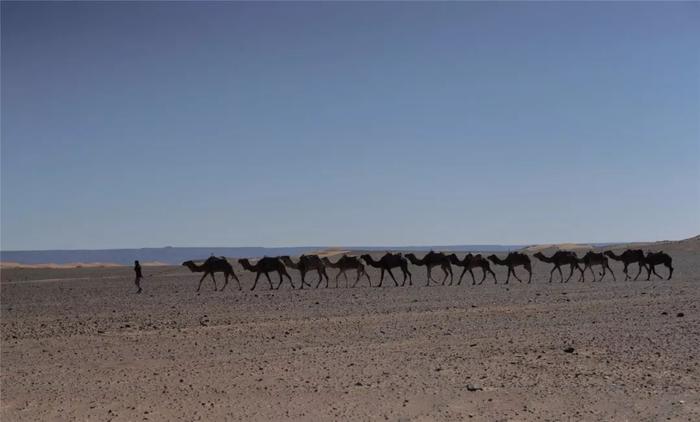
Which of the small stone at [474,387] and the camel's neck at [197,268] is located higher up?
the camel's neck at [197,268]

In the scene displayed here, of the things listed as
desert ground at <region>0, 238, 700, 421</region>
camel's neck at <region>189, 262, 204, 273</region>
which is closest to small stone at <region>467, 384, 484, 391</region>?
desert ground at <region>0, 238, 700, 421</region>

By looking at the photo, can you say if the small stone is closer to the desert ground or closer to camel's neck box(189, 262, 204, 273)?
the desert ground

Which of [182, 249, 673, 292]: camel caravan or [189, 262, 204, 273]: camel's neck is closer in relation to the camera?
[182, 249, 673, 292]: camel caravan

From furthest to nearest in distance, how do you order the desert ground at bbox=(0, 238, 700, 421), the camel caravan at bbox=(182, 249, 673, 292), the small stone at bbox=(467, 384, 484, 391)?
1. the camel caravan at bbox=(182, 249, 673, 292)
2. the small stone at bbox=(467, 384, 484, 391)
3. the desert ground at bbox=(0, 238, 700, 421)

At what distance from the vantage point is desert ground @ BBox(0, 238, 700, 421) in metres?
10.5

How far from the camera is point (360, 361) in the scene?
1341 centimetres

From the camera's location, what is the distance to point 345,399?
35.6ft

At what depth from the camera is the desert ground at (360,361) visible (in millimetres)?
10523

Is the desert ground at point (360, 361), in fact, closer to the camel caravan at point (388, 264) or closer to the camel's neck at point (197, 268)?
the camel caravan at point (388, 264)

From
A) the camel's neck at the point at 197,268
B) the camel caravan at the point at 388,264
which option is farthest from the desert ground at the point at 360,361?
the camel's neck at the point at 197,268

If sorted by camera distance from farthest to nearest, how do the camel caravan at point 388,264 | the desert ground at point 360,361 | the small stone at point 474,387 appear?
1. the camel caravan at point 388,264
2. the small stone at point 474,387
3. the desert ground at point 360,361

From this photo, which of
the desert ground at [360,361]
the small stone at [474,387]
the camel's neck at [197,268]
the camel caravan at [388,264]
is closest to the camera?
the desert ground at [360,361]

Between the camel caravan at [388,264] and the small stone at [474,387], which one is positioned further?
the camel caravan at [388,264]

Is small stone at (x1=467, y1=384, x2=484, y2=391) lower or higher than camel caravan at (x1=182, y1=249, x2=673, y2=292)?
lower
